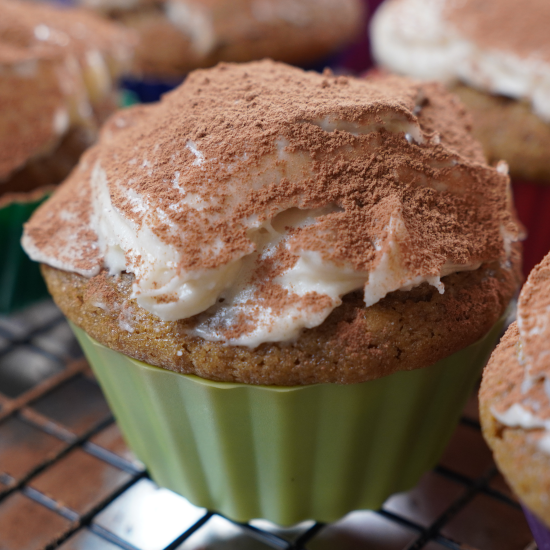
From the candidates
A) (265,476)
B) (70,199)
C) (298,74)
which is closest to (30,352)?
(70,199)

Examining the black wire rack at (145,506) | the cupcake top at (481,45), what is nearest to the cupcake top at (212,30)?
the cupcake top at (481,45)

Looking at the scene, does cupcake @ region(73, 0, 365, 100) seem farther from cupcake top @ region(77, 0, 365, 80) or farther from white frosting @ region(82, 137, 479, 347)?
white frosting @ region(82, 137, 479, 347)

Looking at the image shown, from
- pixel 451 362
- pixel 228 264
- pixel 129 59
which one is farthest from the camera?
pixel 129 59

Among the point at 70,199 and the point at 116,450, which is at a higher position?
the point at 70,199

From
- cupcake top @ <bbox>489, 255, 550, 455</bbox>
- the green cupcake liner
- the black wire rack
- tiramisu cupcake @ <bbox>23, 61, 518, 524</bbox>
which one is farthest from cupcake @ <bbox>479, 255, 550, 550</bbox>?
the green cupcake liner

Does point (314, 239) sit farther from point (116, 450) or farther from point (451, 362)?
point (116, 450)
